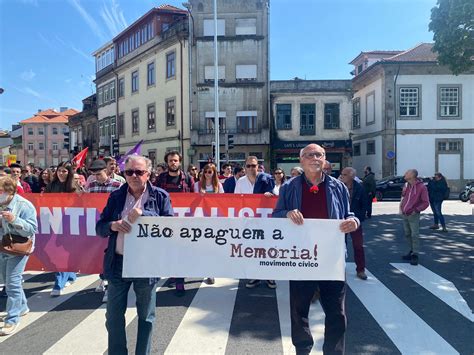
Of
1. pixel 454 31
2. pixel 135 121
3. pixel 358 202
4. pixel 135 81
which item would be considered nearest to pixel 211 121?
pixel 135 121

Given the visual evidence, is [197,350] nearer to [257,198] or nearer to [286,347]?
[286,347]

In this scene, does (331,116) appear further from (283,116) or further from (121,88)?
(121,88)

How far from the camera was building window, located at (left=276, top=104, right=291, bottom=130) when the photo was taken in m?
30.0

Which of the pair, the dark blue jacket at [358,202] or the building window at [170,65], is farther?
the building window at [170,65]

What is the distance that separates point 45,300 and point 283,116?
26239mm

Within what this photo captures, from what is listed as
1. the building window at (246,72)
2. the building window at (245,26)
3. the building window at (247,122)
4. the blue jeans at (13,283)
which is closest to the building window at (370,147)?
the building window at (247,122)

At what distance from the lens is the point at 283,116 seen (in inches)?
1184

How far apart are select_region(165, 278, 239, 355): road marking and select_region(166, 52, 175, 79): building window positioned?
90.8 ft

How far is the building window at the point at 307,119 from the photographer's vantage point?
30188 mm

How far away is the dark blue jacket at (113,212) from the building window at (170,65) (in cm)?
2926

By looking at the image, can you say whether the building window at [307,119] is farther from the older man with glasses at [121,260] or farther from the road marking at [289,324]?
the older man with glasses at [121,260]

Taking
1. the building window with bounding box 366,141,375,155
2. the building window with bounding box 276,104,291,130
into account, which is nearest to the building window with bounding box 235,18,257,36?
the building window with bounding box 276,104,291,130

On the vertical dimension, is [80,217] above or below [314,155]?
below

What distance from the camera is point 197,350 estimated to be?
3.85m
